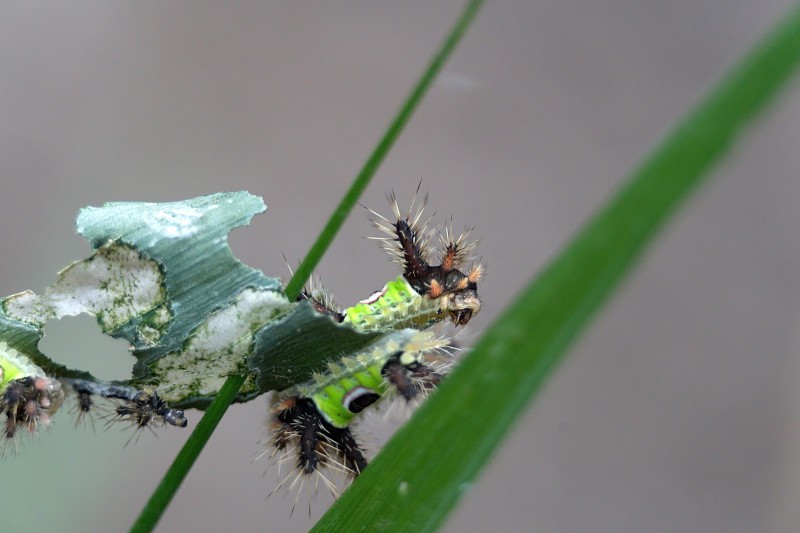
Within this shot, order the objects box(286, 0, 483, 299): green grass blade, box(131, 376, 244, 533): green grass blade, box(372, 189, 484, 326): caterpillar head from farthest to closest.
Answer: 1. box(372, 189, 484, 326): caterpillar head
2. box(131, 376, 244, 533): green grass blade
3. box(286, 0, 483, 299): green grass blade

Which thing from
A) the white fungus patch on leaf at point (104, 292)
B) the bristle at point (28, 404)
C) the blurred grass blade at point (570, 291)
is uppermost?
the blurred grass blade at point (570, 291)

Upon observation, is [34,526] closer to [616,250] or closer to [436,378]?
[436,378]

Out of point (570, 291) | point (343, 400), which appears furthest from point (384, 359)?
point (570, 291)

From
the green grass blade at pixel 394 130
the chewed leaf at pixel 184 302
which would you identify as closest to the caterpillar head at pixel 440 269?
the chewed leaf at pixel 184 302

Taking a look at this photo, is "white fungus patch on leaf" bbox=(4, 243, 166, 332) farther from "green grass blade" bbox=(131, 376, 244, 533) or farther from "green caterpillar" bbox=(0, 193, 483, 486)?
"green grass blade" bbox=(131, 376, 244, 533)

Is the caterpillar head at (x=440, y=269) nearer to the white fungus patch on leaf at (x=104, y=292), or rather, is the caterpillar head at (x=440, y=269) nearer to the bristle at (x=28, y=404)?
the white fungus patch on leaf at (x=104, y=292)

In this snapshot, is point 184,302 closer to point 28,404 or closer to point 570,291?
point 28,404

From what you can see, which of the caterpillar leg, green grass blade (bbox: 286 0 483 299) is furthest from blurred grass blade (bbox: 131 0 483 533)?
the caterpillar leg
